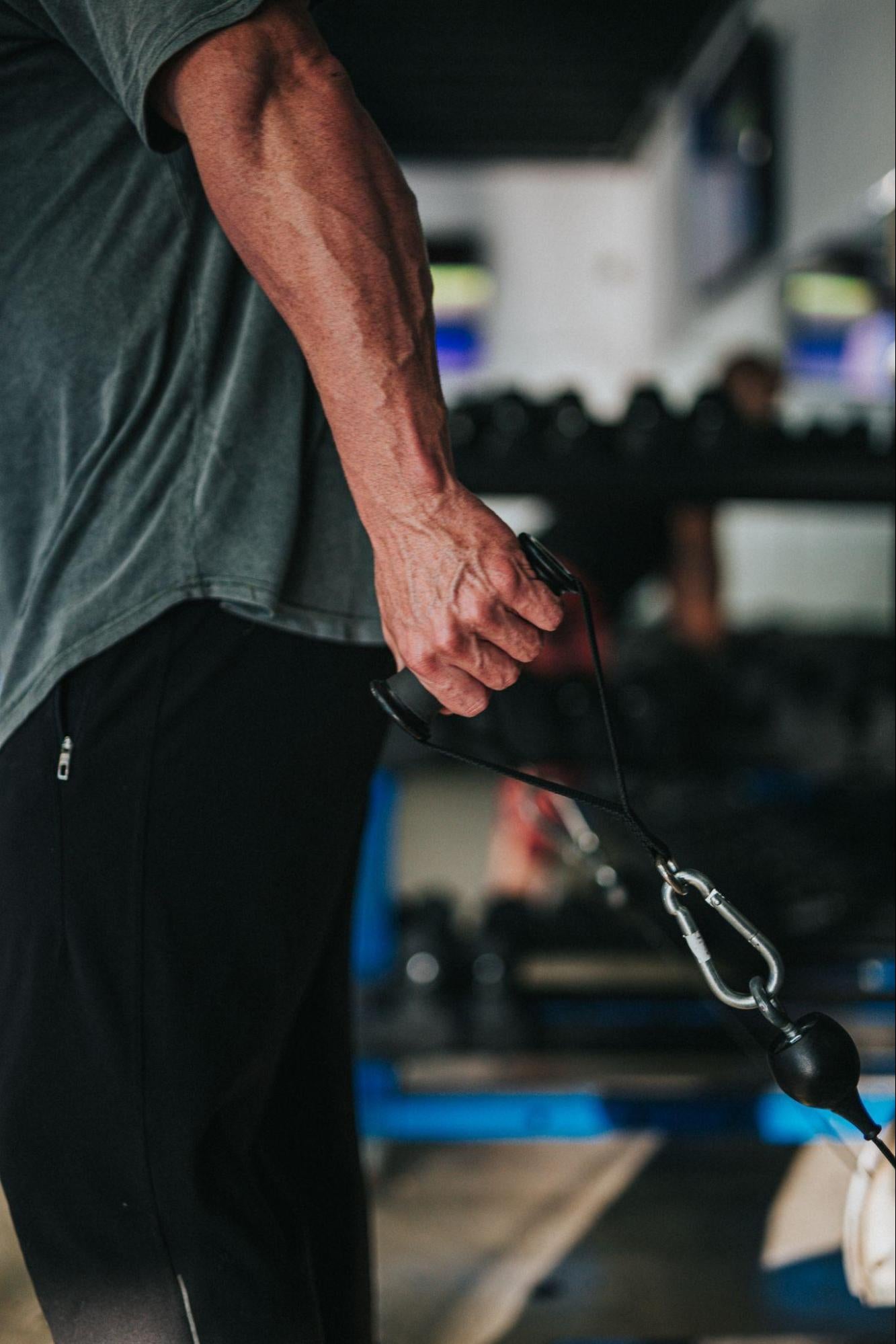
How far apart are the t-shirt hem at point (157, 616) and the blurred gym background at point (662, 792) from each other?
0.39 m

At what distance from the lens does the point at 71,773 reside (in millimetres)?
694

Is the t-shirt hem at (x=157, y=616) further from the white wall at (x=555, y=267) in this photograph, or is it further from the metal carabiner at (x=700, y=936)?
the white wall at (x=555, y=267)

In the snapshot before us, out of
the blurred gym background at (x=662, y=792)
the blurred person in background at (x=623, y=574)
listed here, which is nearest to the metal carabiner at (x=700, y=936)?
the blurred gym background at (x=662, y=792)

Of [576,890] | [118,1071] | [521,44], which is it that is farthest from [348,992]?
[576,890]

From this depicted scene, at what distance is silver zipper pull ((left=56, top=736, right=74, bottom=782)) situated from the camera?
27.3 inches

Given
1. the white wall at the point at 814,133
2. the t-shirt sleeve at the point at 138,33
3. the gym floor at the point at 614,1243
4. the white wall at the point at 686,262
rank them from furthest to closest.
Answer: the white wall at the point at 686,262 < the white wall at the point at 814,133 < the gym floor at the point at 614,1243 < the t-shirt sleeve at the point at 138,33

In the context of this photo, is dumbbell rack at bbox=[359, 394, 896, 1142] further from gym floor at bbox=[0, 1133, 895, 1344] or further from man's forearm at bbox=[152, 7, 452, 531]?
man's forearm at bbox=[152, 7, 452, 531]

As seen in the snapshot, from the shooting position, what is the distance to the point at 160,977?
→ 69 centimetres

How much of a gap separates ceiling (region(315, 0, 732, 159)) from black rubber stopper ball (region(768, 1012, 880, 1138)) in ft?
3.54

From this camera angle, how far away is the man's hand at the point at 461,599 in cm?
64

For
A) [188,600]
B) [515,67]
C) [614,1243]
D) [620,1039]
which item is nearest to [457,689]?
[188,600]

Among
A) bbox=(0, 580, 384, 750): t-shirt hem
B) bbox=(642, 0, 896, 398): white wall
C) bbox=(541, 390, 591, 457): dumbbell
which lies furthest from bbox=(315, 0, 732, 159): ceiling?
bbox=(0, 580, 384, 750): t-shirt hem

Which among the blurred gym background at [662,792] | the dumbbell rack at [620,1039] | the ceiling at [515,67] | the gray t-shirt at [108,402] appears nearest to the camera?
the gray t-shirt at [108,402]

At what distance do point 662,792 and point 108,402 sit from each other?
2.06 metres
